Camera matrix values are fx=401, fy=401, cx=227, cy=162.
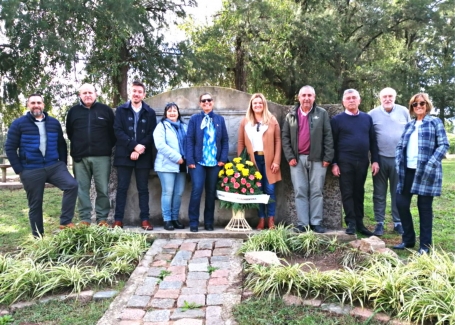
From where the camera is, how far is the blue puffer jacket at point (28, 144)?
430cm

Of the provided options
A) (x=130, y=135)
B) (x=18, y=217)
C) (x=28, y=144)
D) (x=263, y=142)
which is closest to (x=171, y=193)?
(x=130, y=135)

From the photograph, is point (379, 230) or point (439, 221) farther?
point (439, 221)

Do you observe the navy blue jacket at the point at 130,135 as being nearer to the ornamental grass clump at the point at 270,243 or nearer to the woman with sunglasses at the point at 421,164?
the ornamental grass clump at the point at 270,243

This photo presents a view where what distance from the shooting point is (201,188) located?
15.2 feet

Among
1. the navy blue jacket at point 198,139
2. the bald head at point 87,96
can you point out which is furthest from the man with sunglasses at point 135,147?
the navy blue jacket at point 198,139

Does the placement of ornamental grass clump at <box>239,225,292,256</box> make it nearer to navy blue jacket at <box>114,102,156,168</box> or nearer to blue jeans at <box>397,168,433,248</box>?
blue jeans at <box>397,168,433,248</box>

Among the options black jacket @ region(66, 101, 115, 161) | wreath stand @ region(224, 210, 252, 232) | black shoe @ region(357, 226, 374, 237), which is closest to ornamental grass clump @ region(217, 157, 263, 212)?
wreath stand @ region(224, 210, 252, 232)

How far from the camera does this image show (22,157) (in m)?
4.38

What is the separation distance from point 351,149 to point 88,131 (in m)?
3.02

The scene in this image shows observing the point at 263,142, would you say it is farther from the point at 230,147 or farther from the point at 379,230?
the point at 379,230

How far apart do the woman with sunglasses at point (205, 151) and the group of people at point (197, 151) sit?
11 millimetres

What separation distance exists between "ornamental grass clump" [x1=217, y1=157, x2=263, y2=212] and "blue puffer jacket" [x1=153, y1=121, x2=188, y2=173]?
1.82 feet

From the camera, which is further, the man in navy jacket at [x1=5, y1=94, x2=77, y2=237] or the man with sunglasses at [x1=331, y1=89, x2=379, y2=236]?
the man with sunglasses at [x1=331, y1=89, x2=379, y2=236]

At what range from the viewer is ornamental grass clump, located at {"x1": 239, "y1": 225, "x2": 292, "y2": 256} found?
3.87 metres
